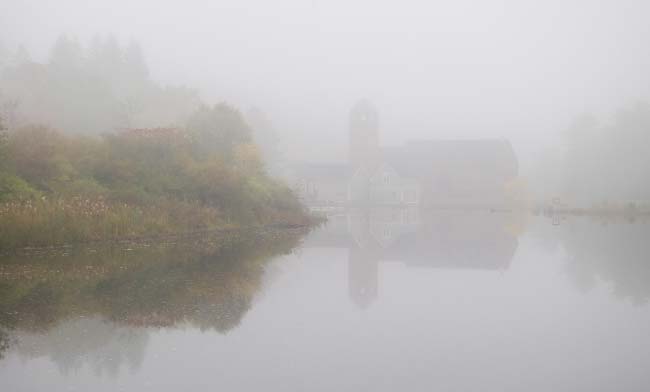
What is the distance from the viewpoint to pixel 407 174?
9912 cm

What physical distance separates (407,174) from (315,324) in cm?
9126

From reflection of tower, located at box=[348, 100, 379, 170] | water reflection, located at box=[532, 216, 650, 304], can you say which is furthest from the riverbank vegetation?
reflection of tower, located at box=[348, 100, 379, 170]

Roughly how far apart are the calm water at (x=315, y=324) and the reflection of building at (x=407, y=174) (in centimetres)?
6926

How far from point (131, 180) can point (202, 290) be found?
1606 centimetres

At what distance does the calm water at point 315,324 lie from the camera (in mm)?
6711

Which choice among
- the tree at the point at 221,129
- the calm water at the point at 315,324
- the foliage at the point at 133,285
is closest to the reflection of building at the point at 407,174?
the tree at the point at 221,129

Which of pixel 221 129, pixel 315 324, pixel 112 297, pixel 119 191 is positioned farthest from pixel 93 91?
pixel 315 324

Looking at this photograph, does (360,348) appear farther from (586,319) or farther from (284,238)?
(284,238)

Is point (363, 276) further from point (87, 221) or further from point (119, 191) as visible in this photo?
point (119, 191)

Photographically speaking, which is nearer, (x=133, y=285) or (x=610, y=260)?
(x=133, y=285)

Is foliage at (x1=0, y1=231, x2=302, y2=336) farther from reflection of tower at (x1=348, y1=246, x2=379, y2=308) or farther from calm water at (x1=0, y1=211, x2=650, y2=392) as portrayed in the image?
reflection of tower at (x1=348, y1=246, x2=379, y2=308)

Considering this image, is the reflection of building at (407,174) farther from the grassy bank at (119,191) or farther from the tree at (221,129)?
the grassy bank at (119,191)

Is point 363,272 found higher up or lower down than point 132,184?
lower down

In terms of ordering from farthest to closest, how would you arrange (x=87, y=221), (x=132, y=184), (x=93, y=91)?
(x=93, y=91) < (x=132, y=184) < (x=87, y=221)
